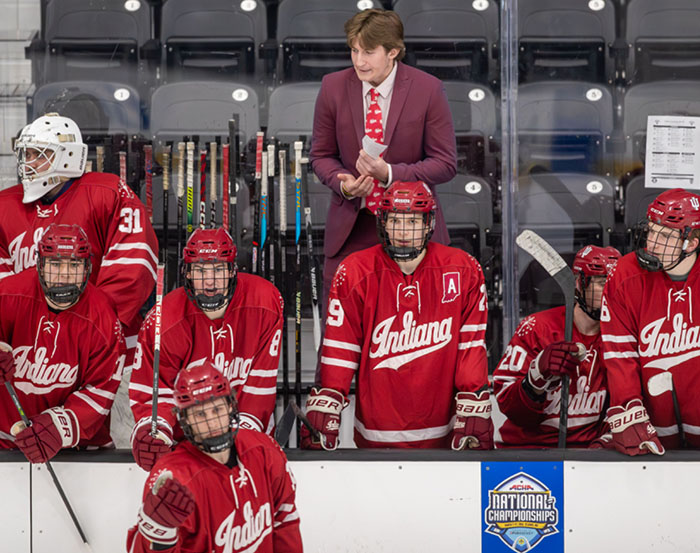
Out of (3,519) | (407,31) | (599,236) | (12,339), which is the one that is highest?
(407,31)

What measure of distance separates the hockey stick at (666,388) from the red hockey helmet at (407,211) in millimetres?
742

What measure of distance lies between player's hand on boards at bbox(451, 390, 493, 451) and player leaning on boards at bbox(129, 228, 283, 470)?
521mm

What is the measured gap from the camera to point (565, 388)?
9.90ft

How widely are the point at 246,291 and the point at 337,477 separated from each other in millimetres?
603

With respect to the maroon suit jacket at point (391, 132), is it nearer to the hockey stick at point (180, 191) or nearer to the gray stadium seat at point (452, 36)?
the hockey stick at point (180, 191)

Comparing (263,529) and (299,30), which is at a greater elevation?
(299,30)

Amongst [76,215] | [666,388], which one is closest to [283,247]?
[76,215]

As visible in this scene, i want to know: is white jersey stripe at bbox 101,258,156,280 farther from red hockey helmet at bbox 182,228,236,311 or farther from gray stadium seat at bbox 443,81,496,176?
gray stadium seat at bbox 443,81,496,176

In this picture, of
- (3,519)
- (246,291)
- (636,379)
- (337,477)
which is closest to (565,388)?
(636,379)

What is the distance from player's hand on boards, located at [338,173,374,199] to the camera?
3.13 m

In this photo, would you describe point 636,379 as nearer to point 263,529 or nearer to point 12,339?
point 263,529

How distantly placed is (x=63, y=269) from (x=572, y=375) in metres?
1.53

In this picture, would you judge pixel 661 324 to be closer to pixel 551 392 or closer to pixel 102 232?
pixel 551 392

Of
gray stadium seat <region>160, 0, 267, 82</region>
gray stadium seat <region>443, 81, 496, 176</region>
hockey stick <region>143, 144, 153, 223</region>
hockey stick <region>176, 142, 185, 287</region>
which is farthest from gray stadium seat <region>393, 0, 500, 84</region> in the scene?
hockey stick <region>143, 144, 153, 223</region>
